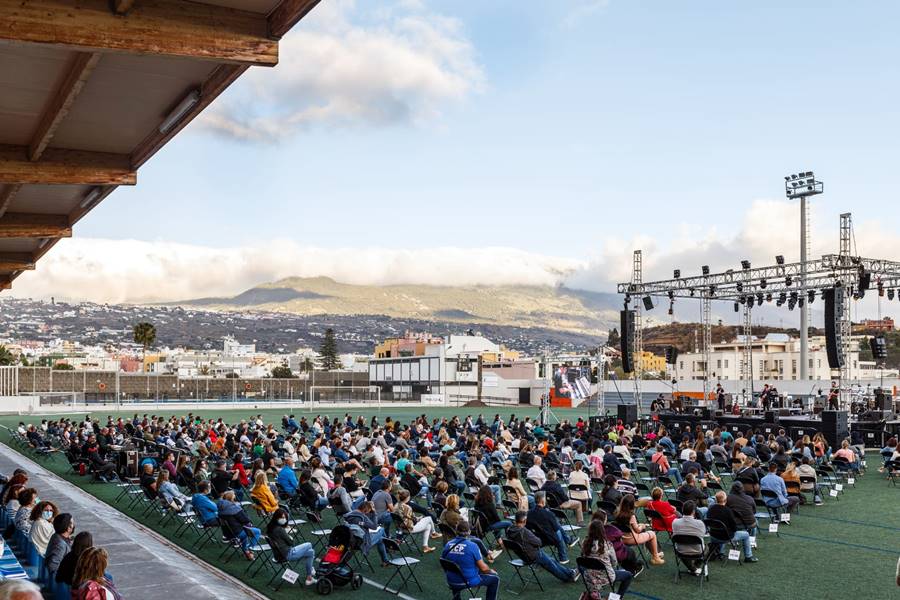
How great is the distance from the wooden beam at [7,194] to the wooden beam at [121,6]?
648cm

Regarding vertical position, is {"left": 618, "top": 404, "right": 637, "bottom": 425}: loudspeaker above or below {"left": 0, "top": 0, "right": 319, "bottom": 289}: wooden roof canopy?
below

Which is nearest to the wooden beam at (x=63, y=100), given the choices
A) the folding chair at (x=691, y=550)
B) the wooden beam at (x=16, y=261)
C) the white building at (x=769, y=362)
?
the folding chair at (x=691, y=550)

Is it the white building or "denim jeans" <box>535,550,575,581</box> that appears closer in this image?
"denim jeans" <box>535,550,575,581</box>

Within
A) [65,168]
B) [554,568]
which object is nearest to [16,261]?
[65,168]

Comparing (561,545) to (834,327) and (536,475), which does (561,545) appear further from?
(834,327)

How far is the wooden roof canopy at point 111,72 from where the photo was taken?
6191 millimetres

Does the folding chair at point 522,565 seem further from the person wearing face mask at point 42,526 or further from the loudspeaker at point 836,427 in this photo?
the loudspeaker at point 836,427

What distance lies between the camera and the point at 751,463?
1406 centimetres

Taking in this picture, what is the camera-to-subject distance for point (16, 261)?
19766mm

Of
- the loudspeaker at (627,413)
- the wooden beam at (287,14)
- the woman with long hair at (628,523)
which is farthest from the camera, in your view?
the loudspeaker at (627,413)

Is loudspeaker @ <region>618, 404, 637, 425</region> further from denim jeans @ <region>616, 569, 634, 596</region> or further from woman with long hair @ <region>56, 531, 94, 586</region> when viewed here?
woman with long hair @ <region>56, 531, 94, 586</region>

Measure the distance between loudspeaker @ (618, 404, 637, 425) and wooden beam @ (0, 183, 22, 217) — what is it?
25122mm

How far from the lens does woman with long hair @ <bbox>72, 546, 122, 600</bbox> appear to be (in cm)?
545

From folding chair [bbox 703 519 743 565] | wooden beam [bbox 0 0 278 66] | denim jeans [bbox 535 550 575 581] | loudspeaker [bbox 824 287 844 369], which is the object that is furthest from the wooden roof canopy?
loudspeaker [bbox 824 287 844 369]
